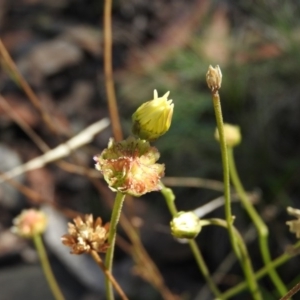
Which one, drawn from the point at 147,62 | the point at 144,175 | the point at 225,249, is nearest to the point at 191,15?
the point at 147,62

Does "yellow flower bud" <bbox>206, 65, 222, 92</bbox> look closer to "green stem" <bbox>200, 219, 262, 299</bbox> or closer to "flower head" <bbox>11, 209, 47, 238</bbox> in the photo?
"green stem" <bbox>200, 219, 262, 299</bbox>

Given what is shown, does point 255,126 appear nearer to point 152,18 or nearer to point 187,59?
point 187,59

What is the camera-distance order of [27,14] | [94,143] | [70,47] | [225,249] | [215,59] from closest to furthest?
[225,249] < [215,59] < [94,143] < [70,47] < [27,14]

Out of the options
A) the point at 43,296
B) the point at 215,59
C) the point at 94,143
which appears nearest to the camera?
the point at 43,296

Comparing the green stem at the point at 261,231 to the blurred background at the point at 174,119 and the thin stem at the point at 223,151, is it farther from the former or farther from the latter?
the blurred background at the point at 174,119

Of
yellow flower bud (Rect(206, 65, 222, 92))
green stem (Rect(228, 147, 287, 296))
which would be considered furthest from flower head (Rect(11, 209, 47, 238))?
yellow flower bud (Rect(206, 65, 222, 92))

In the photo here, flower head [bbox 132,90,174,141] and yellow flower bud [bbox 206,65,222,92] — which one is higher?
flower head [bbox 132,90,174,141]
